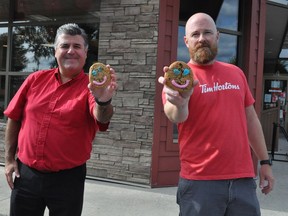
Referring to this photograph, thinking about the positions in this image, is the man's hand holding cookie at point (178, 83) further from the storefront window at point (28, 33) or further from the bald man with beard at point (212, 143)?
the storefront window at point (28, 33)

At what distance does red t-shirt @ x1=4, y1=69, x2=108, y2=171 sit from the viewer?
229 cm

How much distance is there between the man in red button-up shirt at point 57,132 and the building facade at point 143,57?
Result: 8.41 ft

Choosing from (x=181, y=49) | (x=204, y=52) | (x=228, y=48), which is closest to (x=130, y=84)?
(x=181, y=49)

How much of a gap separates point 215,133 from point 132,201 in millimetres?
2622

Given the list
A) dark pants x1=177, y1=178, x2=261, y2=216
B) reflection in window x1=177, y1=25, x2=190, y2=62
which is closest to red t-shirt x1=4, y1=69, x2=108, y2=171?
dark pants x1=177, y1=178, x2=261, y2=216

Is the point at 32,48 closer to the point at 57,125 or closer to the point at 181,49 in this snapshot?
the point at 181,49

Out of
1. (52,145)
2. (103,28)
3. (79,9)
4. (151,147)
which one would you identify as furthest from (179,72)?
(79,9)

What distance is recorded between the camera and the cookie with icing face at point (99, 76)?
195cm

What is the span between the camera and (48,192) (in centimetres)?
233

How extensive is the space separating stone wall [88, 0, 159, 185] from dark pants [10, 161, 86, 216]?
2593 millimetres

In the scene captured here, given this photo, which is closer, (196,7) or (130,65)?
(130,65)

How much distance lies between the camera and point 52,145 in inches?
90.5

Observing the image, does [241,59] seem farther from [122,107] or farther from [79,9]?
[79,9]

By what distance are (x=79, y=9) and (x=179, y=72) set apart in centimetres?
414
